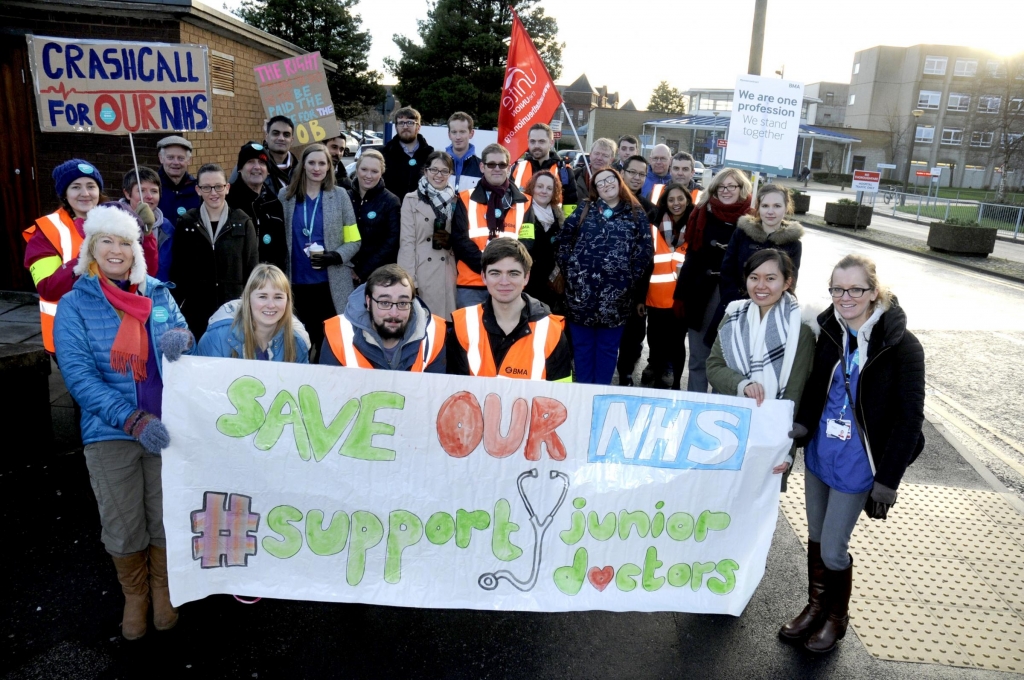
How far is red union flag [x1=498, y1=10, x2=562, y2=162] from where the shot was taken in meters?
7.68

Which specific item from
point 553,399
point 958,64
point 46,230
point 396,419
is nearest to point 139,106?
point 46,230

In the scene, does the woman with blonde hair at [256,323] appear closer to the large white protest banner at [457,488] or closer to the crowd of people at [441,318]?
the crowd of people at [441,318]

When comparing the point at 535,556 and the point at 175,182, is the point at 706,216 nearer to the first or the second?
the point at 535,556

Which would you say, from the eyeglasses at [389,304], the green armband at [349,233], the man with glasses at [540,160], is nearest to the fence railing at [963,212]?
the man with glasses at [540,160]

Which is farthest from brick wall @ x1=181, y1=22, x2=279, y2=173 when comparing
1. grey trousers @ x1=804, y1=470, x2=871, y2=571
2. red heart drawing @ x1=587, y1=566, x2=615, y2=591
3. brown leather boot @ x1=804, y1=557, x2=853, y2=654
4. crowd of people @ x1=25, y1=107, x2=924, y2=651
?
brown leather boot @ x1=804, y1=557, x2=853, y2=654

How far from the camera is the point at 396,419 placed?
3.35 meters

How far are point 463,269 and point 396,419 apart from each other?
2.67 meters

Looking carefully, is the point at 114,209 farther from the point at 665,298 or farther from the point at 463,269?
the point at 665,298

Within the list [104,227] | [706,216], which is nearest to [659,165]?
[706,216]

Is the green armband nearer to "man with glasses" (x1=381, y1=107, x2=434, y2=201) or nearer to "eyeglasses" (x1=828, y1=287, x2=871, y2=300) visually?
"man with glasses" (x1=381, y1=107, x2=434, y2=201)

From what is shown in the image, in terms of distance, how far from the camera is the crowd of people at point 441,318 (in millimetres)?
3209

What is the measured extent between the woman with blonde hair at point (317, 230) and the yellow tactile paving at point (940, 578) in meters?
3.74

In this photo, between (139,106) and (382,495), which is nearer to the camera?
(382,495)

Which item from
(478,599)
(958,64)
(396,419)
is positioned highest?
(958,64)
